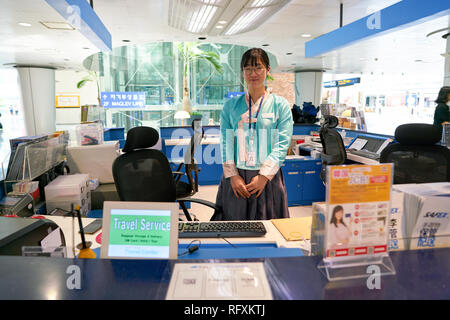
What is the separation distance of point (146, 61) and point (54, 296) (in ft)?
39.7

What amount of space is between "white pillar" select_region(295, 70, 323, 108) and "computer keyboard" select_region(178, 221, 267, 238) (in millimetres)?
12076

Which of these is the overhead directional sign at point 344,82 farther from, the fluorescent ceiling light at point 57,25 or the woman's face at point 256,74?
the woman's face at point 256,74

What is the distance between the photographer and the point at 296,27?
253 inches

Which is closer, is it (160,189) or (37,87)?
(160,189)

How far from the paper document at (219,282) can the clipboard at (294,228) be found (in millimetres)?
681

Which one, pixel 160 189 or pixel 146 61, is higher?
pixel 146 61

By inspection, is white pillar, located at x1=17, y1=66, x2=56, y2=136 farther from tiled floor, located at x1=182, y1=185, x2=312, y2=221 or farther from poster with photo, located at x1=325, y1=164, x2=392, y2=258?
poster with photo, located at x1=325, y1=164, x2=392, y2=258

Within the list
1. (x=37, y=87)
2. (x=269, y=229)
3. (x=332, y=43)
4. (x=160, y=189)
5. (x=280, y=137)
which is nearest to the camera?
(x=269, y=229)

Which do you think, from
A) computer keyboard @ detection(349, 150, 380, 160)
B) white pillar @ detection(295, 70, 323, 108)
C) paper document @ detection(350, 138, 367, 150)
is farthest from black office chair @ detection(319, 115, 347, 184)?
white pillar @ detection(295, 70, 323, 108)

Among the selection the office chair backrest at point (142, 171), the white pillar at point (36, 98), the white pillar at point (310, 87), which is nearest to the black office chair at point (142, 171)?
the office chair backrest at point (142, 171)

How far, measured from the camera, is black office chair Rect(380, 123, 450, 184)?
1.98 meters

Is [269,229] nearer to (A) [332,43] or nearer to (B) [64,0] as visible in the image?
(B) [64,0]

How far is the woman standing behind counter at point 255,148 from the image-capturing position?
1.85 m

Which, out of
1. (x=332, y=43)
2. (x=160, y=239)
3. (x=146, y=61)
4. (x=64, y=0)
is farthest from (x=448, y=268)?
(x=146, y=61)
